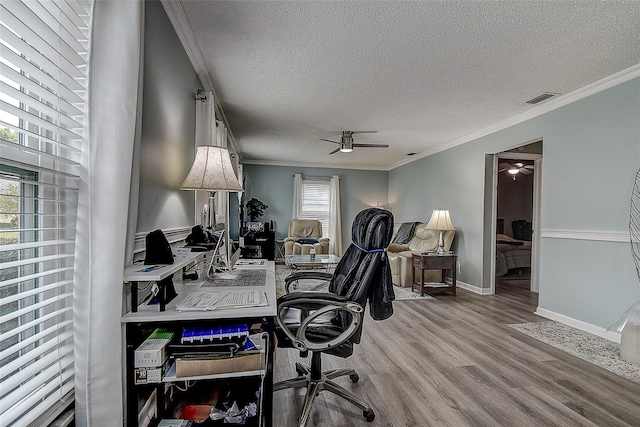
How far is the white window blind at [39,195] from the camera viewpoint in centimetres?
84

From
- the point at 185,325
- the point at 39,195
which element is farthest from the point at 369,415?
the point at 39,195

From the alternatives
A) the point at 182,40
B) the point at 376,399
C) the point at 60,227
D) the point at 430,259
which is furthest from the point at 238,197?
the point at 60,227

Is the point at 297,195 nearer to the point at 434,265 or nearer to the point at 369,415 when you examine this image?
the point at 434,265

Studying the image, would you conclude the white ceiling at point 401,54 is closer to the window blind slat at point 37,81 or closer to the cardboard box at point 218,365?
the window blind slat at point 37,81

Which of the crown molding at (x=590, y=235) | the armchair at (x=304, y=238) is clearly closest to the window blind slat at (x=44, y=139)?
the crown molding at (x=590, y=235)

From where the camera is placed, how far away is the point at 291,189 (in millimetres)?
7680

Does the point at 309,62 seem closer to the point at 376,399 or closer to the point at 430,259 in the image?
the point at 376,399

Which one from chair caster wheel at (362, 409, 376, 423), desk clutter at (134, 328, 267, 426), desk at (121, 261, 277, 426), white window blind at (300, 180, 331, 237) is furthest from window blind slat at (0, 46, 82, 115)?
white window blind at (300, 180, 331, 237)

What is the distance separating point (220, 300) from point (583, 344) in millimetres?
3233

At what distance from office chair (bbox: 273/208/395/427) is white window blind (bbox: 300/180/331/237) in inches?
225

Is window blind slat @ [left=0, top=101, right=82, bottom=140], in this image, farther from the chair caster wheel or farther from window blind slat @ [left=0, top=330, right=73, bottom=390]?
the chair caster wheel

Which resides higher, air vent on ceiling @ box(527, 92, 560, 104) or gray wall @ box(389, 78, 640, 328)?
air vent on ceiling @ box(527, 92, 560, 104)

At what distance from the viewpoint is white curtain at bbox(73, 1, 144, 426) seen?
3.42 ft

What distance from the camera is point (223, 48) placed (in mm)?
2488
